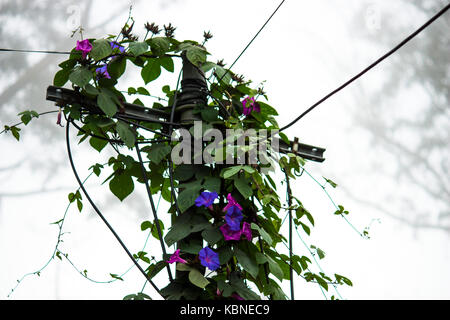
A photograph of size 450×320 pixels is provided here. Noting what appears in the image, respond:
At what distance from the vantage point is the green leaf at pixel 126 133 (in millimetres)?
1172

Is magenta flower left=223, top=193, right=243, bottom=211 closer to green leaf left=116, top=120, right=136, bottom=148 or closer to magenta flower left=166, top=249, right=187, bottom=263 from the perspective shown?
magenta flower left=166, top=249, right=187, bottom=263

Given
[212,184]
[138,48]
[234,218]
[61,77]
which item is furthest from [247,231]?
[61,77]

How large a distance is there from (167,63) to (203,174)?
1.24ft

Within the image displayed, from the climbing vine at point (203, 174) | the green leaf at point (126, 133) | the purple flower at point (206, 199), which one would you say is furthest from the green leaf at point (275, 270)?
the green leaf at point (126, 133)

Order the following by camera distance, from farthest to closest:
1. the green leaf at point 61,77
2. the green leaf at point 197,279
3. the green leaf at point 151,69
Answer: the green leaf at point 151,69, the green leaf at point 61,77, the green leaf at point 197,279

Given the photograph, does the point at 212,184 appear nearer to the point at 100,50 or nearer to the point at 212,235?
the point at 212,235

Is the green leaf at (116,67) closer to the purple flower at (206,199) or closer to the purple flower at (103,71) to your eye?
the purple flower at (103,71)

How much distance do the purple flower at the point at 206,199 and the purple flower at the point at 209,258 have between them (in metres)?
0.11

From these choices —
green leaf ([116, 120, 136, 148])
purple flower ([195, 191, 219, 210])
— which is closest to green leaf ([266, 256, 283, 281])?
purple flower ([195, 191, 219, 210])

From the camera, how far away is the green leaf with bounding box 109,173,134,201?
1.35m

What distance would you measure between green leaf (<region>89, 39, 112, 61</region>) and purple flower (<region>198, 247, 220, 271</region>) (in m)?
0.55
